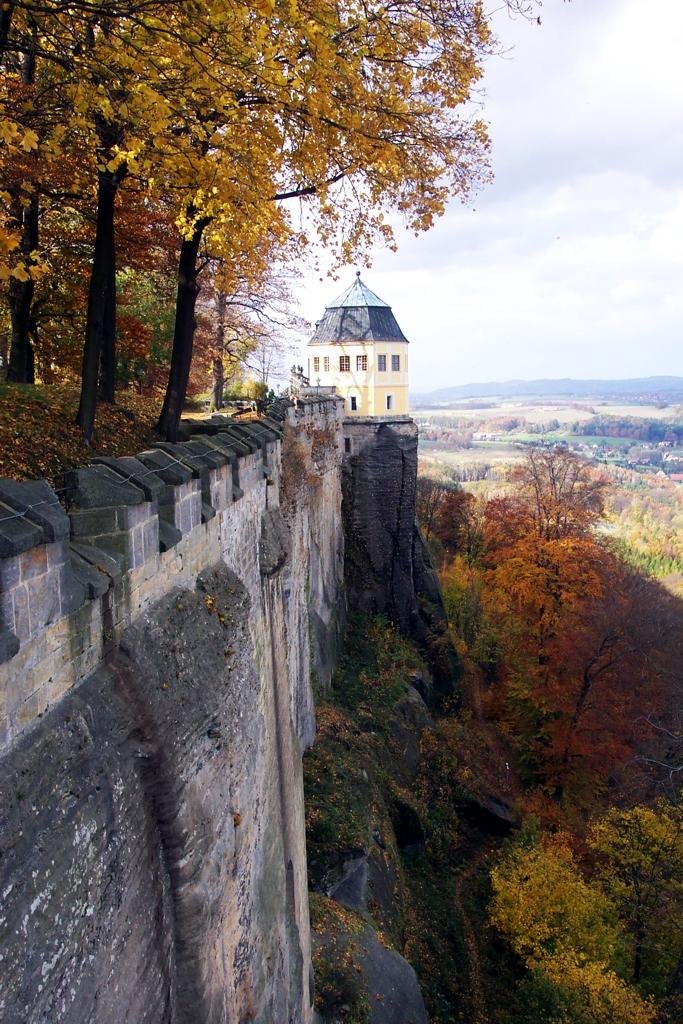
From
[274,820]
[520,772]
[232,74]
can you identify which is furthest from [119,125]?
[520,772]

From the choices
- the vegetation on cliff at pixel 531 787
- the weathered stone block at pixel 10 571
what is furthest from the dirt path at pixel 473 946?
the weathered stone block at pixel 10 571

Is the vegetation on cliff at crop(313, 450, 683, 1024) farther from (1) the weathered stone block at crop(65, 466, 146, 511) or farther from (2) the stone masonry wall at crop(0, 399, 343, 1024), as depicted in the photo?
(1) the weathered stone block at crop(65, 466, 146, 511)

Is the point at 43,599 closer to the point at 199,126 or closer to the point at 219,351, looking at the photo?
the point at 199,126

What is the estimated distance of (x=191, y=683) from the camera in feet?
16.0

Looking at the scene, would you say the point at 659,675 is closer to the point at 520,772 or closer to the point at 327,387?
the point at 520,772

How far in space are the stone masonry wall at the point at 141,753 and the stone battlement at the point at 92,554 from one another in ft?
0.04

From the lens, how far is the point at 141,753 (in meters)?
4.06

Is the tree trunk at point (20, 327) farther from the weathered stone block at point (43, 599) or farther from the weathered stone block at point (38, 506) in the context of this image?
the weathered stone block at point (43, 599)

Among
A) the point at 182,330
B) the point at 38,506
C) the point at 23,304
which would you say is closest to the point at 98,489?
the point at 38,506

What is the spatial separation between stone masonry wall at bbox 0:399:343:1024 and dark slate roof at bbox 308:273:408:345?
2077cm

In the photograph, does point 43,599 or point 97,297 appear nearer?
point 43,599

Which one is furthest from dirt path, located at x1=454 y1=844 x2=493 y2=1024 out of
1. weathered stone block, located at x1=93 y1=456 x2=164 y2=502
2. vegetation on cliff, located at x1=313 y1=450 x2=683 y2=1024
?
weathered stone block, located at x1=93 y1=456 x2=164 y2=502

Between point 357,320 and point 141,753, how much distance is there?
25.7 meters

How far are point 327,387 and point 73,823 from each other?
80.8ft
